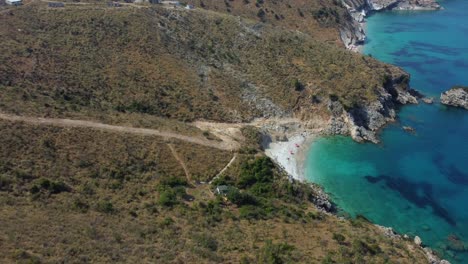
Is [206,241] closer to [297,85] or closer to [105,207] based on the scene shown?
[105,207]

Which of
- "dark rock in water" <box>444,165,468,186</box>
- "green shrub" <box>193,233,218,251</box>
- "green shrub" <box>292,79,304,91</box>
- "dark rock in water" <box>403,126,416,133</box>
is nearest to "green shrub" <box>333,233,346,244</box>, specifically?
"green shrub" <box>193,233,218,251</box>

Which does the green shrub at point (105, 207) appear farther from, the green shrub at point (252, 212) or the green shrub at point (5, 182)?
the green shrub at point (252, 212)

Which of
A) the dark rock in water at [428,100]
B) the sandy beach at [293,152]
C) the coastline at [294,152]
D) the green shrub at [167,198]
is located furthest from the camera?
the dark rock in water at [428,100]

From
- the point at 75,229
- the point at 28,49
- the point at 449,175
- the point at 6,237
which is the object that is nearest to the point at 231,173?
the point at 75,229

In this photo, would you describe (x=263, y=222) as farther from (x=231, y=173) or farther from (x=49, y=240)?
(x=49, y=240)

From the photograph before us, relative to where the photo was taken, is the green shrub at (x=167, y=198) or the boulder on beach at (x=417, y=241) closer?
the green shrub at (x=167, y=198)

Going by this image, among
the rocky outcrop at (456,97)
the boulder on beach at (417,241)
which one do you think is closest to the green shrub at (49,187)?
the boulder on beach at (417,241)

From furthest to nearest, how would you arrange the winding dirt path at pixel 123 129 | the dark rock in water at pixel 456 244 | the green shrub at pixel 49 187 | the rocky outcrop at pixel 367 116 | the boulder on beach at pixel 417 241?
the rocky outcrop at pixel 367 116 → the winding dirt path at pixel 123 129 → the boulder on beach at pixel 417 241 → the dark rock in water at pixel 456 244 → the green shrub at pixel 49 187
